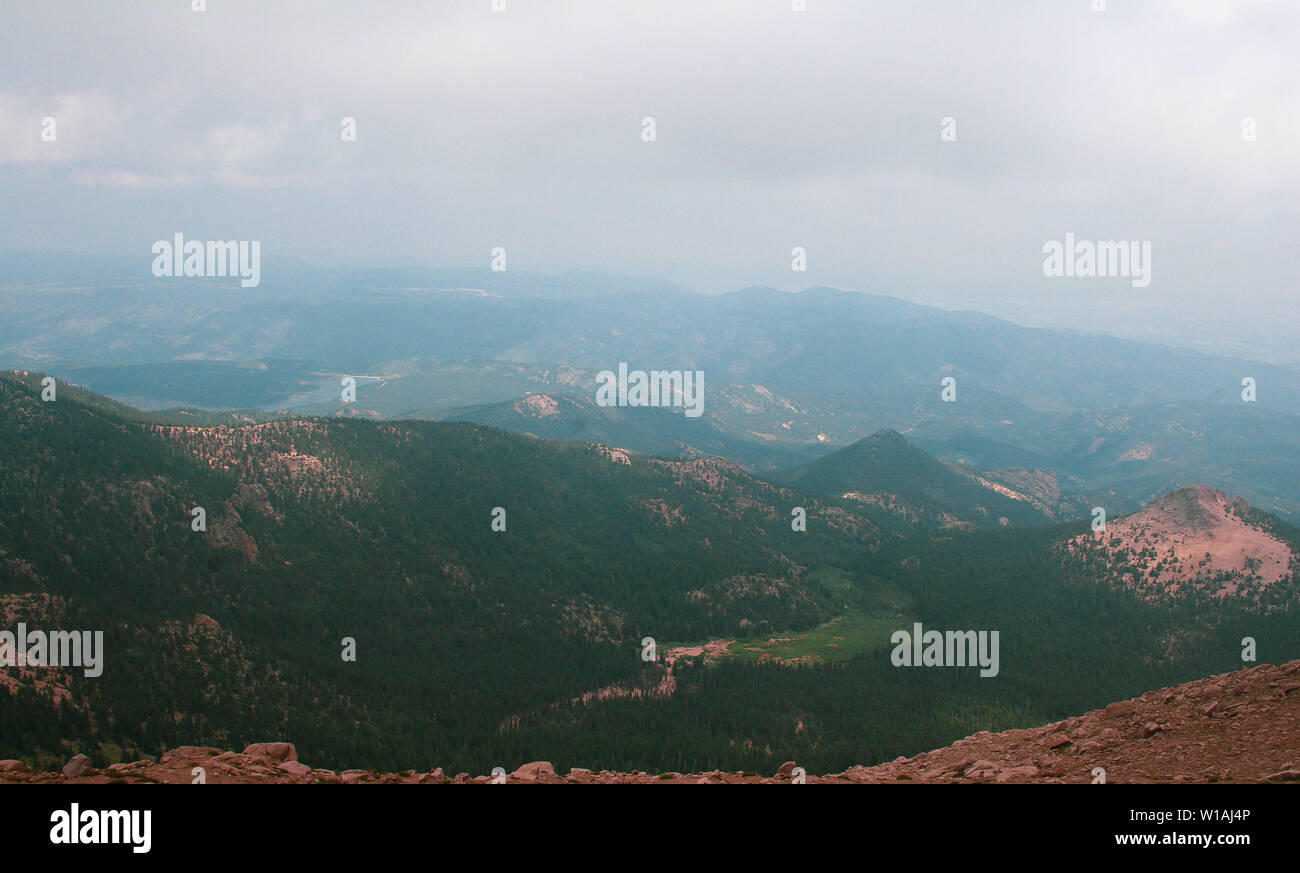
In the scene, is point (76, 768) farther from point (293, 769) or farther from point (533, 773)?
point (533, 773)

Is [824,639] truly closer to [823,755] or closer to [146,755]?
[823,755]

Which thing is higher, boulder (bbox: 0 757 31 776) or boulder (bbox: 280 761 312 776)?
boulder (bbox: 0 757 31 776)

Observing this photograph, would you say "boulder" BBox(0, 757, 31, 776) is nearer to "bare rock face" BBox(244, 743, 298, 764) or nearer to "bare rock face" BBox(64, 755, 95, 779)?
"bare rock face" BBox(64, 755, 95, 779)

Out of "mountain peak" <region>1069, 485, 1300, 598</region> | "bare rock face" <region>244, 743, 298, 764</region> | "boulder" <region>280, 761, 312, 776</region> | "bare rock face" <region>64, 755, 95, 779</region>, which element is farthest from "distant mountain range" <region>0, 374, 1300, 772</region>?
"boulder" <region>280, 761, 312, 776</region>

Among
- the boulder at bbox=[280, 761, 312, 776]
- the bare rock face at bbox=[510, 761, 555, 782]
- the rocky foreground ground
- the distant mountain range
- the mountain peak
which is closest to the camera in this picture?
the rocky foreground ground

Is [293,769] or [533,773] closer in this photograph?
[293,769]

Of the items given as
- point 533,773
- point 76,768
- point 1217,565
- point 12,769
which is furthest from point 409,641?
point 1217,565

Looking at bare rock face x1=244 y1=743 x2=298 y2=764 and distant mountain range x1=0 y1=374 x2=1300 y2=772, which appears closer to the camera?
bare rock face x1=244 y1=743 x2=298 y2=764
